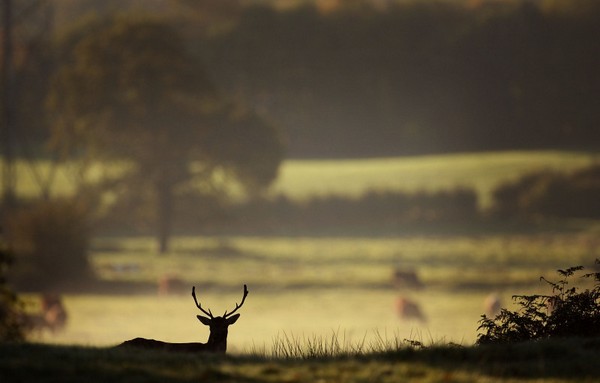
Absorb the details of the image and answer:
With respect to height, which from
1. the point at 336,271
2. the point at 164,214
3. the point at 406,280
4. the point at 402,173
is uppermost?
the point at 402,173

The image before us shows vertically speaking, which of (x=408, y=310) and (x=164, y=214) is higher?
(x=164, y=214)

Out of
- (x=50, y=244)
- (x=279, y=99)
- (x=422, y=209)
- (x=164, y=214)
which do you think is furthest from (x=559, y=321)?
(x=279, y=99)

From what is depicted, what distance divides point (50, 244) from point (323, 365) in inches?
1554

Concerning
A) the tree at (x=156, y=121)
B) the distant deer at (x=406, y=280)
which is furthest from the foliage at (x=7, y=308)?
the tree at (x=156, y=121)

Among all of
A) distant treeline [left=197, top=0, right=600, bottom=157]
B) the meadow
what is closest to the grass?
the meadow

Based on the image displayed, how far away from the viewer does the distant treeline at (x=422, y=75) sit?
90.5 metres

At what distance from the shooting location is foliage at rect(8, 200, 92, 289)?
159ft

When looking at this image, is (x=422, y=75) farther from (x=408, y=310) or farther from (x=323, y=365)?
(x=323, y=365)

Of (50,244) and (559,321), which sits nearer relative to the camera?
(559,321)

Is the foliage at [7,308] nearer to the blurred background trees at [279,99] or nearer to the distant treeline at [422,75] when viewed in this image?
the blurred background trees at [279,99]

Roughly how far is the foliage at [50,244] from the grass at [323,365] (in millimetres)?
37281

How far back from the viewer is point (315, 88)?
9631cm

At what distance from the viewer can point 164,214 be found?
62.9 metres

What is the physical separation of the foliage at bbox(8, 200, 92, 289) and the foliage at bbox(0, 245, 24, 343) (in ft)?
75.2
